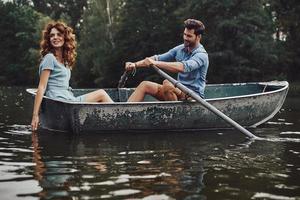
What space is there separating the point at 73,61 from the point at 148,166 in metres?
2.79

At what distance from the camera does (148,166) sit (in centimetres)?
520

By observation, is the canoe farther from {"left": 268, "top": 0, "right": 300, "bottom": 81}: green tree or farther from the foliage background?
{"left": 268, "top": 0, "right": 300, "bottom": 81}: green tree

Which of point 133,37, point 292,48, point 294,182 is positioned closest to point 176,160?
point 294,182

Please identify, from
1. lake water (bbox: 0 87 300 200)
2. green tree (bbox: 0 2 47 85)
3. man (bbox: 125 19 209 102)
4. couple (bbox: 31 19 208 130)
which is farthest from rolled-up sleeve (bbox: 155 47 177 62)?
green tree (bbox: 0 2 47 85)

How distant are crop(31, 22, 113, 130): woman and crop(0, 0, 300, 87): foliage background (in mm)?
22620

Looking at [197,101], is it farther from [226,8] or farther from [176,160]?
[226,8]

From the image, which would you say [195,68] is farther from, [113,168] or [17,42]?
[17,42]

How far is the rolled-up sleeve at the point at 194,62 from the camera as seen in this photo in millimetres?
7633

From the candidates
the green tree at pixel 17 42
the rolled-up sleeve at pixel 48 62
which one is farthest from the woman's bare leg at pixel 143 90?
the green tree at pixel 17 42

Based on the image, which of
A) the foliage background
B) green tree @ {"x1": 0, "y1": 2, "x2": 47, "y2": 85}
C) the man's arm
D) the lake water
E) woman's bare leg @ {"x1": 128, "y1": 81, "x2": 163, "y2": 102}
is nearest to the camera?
the lake water

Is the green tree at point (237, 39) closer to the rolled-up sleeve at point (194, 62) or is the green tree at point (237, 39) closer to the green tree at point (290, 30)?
the green tree at point (290, 30)

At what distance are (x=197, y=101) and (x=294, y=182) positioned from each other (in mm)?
3092

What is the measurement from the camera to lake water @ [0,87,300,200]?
4164 millimetres

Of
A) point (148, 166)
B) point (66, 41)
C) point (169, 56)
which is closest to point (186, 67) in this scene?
point (169, 56)
